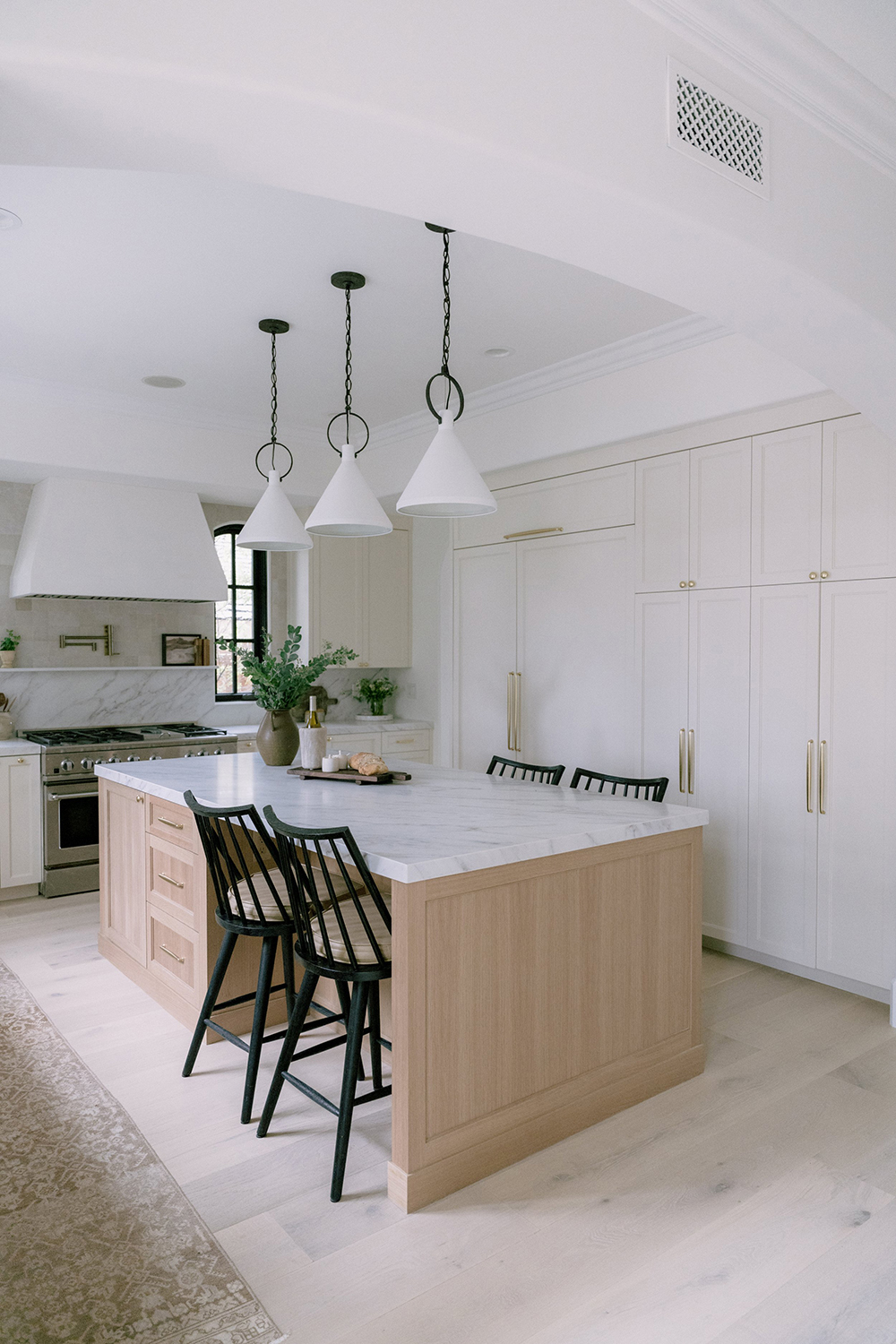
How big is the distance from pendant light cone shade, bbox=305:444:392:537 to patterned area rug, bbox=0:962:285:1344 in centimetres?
200

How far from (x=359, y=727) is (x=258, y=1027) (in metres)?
3.46

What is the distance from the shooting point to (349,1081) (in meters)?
2.21

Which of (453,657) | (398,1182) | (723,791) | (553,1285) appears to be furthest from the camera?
(453,657)

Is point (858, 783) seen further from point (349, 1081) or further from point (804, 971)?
point (349, 1081)

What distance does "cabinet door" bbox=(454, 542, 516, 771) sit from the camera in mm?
5070

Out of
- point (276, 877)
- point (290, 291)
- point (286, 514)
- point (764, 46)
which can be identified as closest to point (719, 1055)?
point (276, 877)

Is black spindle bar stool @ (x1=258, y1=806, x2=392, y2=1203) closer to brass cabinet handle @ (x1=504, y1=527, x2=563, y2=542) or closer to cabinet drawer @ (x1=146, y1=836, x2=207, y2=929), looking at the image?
cabinet drawer @ (x1=146, y1=836, x2=207, y2=929)

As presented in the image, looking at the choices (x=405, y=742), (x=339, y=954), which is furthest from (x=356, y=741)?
(x=339, y=954)

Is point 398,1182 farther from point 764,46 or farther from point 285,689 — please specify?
point 764,46

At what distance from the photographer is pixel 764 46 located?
201 cm

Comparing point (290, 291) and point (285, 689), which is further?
point (285, 689)

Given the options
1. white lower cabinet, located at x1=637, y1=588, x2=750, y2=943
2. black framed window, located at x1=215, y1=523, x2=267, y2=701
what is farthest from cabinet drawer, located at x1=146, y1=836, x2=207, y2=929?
black framed window, located at x1=215, y1=523, x2=267, y2=701

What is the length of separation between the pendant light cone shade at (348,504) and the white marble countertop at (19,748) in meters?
2.49

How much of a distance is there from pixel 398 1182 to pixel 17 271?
131 inches
